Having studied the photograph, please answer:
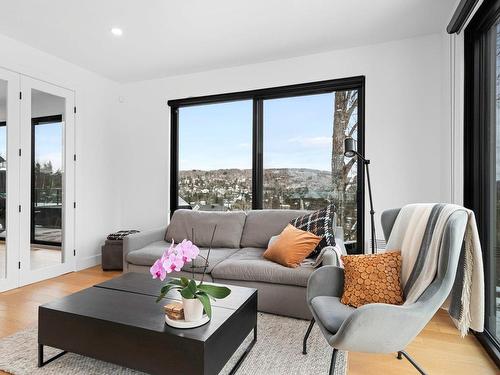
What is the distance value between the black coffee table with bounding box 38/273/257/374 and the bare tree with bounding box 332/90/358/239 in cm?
193

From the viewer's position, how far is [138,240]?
10.6 feet

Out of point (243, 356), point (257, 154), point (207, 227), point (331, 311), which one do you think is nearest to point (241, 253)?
point (207, 227)

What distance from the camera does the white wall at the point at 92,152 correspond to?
3.84 meters

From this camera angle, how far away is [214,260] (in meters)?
2.85

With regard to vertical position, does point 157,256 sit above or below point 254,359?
above

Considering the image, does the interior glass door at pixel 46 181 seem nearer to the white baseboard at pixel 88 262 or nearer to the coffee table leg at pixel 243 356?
the white baseboard at pixel 88 262

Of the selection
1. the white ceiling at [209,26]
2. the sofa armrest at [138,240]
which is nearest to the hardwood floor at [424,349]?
the sofa armrest at [138,240]

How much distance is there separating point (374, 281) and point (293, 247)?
91cm

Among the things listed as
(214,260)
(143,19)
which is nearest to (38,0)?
(143,19)

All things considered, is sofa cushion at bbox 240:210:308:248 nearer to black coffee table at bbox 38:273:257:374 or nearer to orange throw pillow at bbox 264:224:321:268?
orange throw pillow at bbox 264:224:321:268

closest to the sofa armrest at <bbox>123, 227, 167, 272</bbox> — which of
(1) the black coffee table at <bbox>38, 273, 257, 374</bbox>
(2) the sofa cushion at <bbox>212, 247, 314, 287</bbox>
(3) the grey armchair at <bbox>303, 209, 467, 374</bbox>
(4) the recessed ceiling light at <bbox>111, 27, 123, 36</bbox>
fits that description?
(2) the sofa cushion at <bbox>212, 247, 314, 287</bbox>

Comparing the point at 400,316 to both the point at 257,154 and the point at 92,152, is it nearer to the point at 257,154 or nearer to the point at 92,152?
the point at 257,154

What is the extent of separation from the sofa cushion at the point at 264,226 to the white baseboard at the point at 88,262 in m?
2.27

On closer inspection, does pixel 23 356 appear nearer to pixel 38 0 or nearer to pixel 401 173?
pixel 38 0
